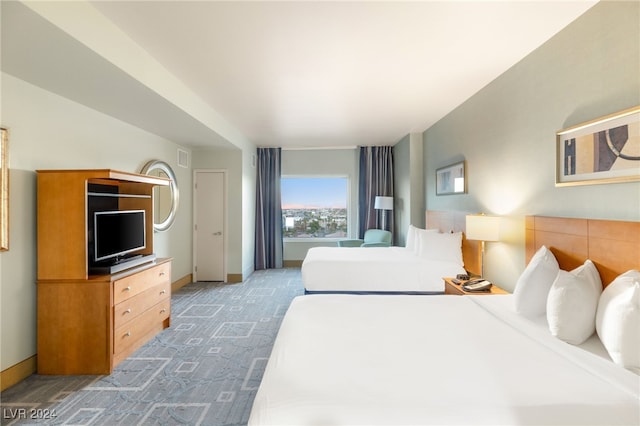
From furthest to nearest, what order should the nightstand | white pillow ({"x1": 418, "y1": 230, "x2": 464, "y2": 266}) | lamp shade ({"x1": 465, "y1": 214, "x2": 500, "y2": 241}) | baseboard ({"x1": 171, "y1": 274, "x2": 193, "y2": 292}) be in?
baseboard ({"x1": 171, "y1": 274, "x2": 193, "y2": 292}), white pillow ({"x1": 418, "y1": 230, "x2": 464, "y2": 266}), lamp shade ({"x1": 465, "y1": 214, "x2": 500, "y2": 241}), the nightstand

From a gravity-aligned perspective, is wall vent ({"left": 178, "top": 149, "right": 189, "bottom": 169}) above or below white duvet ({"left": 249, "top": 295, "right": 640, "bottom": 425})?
above

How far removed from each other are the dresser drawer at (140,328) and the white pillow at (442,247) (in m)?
3.19

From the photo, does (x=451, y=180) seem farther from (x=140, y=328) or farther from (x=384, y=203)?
(x=140, y=328)

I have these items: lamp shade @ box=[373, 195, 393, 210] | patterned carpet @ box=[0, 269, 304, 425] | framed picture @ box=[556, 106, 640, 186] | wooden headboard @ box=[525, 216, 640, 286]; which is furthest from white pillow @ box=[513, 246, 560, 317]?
lamp shade @ box=[373, 195, 393, 210]

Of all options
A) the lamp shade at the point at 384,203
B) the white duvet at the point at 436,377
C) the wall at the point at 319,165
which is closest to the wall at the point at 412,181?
the lamp shade at the point at 384,203

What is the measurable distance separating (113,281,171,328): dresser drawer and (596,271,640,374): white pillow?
3.29 metres

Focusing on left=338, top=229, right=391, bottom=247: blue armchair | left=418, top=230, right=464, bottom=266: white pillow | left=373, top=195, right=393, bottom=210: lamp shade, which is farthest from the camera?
left=373, top=195, right=393, bottom=210: lamp shade

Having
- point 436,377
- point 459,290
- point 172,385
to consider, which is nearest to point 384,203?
point 459,290

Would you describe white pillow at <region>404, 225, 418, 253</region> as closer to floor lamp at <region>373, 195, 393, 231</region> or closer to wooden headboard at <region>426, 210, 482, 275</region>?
wooden headboard at <region>426, 210, 482, 275</region>

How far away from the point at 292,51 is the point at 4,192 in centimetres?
245

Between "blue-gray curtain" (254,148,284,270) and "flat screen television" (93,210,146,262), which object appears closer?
"flat screen television" (93,210,146,262)

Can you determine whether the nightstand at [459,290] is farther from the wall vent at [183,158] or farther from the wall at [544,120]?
the wall vent at [183,158]

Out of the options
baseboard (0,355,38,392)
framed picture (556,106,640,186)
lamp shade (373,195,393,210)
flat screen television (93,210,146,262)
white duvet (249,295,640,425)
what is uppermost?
framed picture (556,106,640,186)

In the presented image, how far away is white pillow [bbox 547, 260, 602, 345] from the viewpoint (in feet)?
4.98
